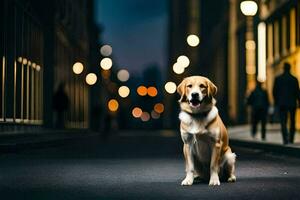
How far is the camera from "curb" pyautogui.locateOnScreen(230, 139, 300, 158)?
1695 centimetres

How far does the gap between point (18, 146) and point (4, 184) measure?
9.63 m

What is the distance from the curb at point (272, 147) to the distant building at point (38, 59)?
26.3ft

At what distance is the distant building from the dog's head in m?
16.9

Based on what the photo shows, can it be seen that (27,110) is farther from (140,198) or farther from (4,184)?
(140,198)

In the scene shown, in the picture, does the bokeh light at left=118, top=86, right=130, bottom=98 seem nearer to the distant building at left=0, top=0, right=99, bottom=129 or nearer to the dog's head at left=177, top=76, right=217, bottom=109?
the distant building at left=0, top=0, right=99, bottom=129

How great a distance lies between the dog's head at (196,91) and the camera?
30.0 feet

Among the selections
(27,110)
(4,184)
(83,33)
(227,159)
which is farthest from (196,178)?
(83,33)

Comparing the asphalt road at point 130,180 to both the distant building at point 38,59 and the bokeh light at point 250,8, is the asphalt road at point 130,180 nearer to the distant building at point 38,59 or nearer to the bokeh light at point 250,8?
the bokeh light at point 250,8

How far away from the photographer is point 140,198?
8508 millimetres

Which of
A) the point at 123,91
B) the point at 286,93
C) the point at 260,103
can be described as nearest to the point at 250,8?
the point at 260,103

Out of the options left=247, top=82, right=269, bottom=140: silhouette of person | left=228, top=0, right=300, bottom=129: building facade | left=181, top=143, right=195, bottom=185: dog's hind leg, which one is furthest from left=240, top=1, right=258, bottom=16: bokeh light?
left=181, top=143, right=195, bottom=185: dog's hind leg

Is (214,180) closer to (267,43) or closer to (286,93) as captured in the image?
(286,93)

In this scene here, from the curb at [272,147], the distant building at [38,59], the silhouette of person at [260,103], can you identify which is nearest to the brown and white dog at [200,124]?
the curb at [272,147]

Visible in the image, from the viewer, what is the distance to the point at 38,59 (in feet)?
118
